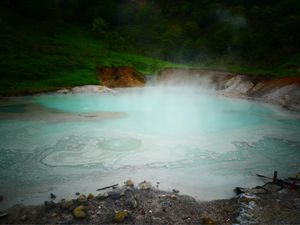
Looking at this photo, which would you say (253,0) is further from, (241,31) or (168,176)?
(168,176)

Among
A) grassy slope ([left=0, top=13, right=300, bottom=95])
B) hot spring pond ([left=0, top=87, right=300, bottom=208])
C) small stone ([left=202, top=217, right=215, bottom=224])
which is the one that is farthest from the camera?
grassy slope ([left=0, top=13, right=300, bottom=95])

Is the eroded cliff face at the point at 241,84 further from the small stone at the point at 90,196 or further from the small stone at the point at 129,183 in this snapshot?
the small stone at the point at 90,196

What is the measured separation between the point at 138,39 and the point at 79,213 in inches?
1768

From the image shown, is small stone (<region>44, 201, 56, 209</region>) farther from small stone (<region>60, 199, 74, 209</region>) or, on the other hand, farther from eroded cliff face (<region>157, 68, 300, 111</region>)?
eroded cliff face (<region>157, 68, 300, 111</region>)

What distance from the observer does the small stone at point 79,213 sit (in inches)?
247

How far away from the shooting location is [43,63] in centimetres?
2797

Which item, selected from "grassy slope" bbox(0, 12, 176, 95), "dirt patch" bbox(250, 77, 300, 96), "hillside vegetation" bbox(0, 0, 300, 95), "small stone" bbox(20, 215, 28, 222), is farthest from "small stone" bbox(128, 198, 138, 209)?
"hillside vegetation" bbox(0, 0, 300, 95)

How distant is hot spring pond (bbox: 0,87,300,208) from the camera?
27.9 ft

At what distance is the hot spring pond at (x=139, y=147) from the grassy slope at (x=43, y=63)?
538 centimetres

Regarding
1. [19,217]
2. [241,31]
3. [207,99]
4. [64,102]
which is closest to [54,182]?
[19,217]

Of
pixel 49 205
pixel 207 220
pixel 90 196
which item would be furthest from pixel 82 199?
pixel 207 220

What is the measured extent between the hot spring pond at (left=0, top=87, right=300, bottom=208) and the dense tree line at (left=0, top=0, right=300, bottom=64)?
20.1 metres

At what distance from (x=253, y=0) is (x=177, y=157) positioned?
50.6 metres

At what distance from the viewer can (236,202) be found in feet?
23.9
